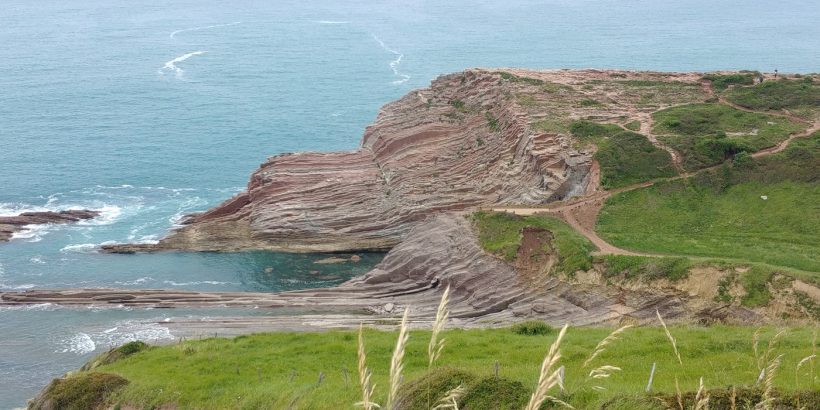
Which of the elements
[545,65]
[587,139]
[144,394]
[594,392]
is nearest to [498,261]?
[587,139]

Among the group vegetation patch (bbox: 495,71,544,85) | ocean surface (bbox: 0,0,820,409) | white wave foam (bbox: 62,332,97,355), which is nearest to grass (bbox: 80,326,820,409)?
white wave foam (bbox: 62,332,97,355)

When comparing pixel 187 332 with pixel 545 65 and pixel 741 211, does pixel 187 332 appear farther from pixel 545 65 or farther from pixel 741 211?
pixel 545 65

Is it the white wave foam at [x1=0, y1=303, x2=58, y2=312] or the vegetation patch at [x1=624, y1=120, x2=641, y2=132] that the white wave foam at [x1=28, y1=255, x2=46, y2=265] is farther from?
the vegetation patch at [x1=624, y1=120, x2=641, y2=132]

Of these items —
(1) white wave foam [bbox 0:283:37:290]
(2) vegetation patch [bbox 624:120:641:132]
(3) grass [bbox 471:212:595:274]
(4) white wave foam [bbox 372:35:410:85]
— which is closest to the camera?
(3) grass [bbox 471:212:595:274]

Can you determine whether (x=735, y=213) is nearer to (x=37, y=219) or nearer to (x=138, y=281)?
(x=138, y=281)

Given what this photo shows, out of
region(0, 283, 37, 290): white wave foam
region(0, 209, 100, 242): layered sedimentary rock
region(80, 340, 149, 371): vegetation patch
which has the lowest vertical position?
region(0, 283, 37, 290): white wave foam

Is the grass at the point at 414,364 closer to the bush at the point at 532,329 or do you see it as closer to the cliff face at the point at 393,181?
the bush at the point at 532,329

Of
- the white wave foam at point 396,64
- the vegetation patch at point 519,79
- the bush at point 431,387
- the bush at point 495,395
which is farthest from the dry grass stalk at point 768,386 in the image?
the white wave foam at point 396,64
